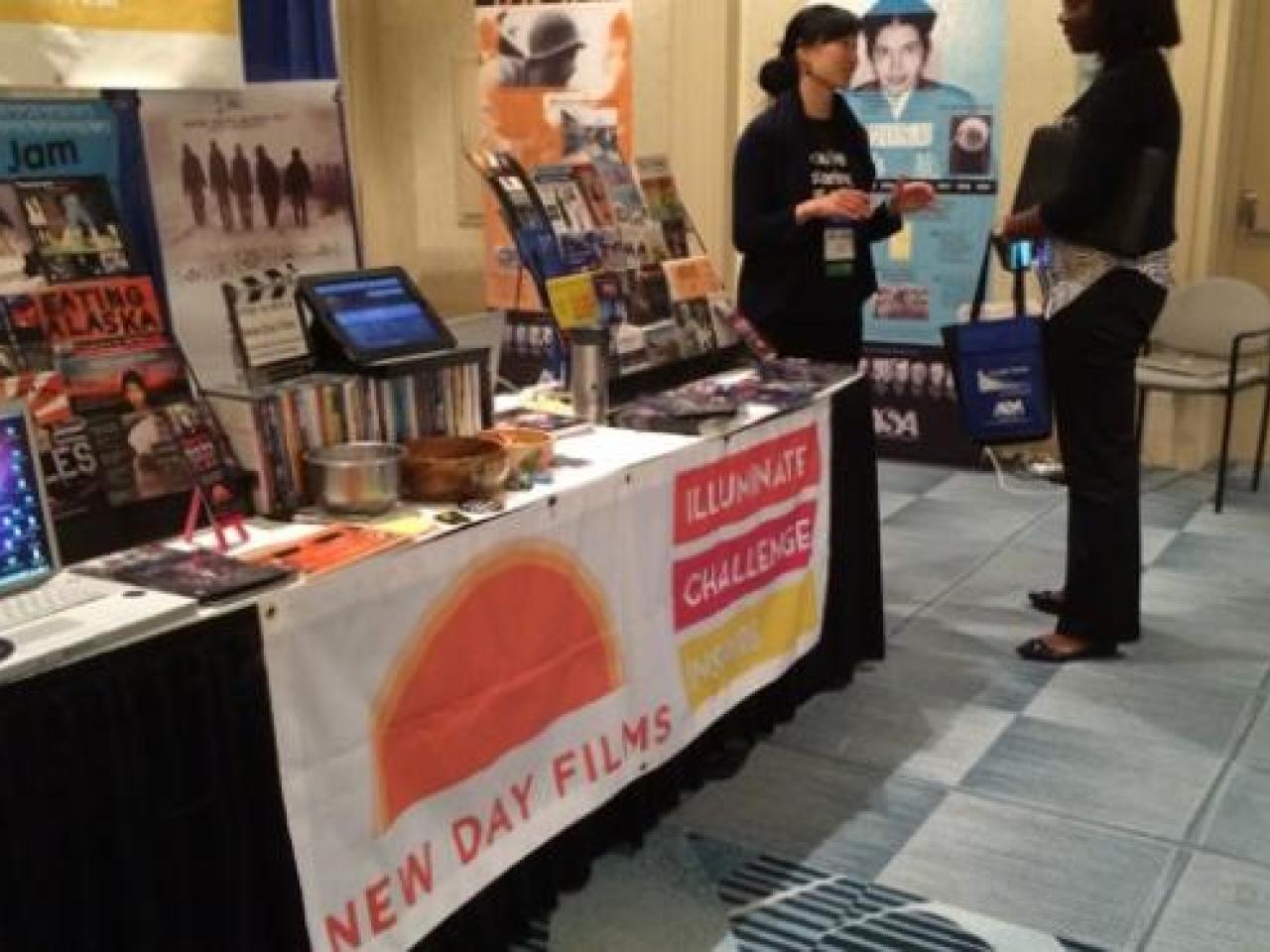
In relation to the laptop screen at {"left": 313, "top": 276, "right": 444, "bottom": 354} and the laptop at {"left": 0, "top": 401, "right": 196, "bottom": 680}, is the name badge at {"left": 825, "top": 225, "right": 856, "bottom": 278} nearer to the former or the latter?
the laptop screen at {"left": 313, "top": 276, "right": 444, "bottom": 354}

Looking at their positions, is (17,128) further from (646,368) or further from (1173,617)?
(1173,617)

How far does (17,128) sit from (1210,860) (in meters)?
2.23

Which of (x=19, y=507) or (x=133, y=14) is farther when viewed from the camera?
(x=133, y=14)

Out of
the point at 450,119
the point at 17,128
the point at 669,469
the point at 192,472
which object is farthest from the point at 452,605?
the point at 450,119

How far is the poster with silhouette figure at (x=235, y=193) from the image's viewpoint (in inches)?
81.6

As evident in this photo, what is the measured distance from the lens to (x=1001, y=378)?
332 cm

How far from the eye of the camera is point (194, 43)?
86.2 inches

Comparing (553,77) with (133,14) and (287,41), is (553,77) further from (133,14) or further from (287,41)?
(133,14)

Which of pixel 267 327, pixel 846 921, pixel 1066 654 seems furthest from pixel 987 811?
pixel 267 327

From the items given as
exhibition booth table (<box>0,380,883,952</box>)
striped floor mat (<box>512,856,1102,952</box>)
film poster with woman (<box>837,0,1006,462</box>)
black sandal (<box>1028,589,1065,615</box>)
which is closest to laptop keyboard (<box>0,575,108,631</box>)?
exhibition booth table (<box>0,380,883,952</box>)

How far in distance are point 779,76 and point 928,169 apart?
194cm

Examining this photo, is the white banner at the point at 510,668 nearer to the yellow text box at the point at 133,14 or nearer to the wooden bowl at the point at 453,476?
the wooden bowl at the point at 453,476

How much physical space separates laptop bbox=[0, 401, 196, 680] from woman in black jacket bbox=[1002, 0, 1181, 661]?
7.07 ft

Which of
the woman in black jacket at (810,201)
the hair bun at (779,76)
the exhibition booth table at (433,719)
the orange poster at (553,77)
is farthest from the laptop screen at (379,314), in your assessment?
the orange poster at (553,77)
